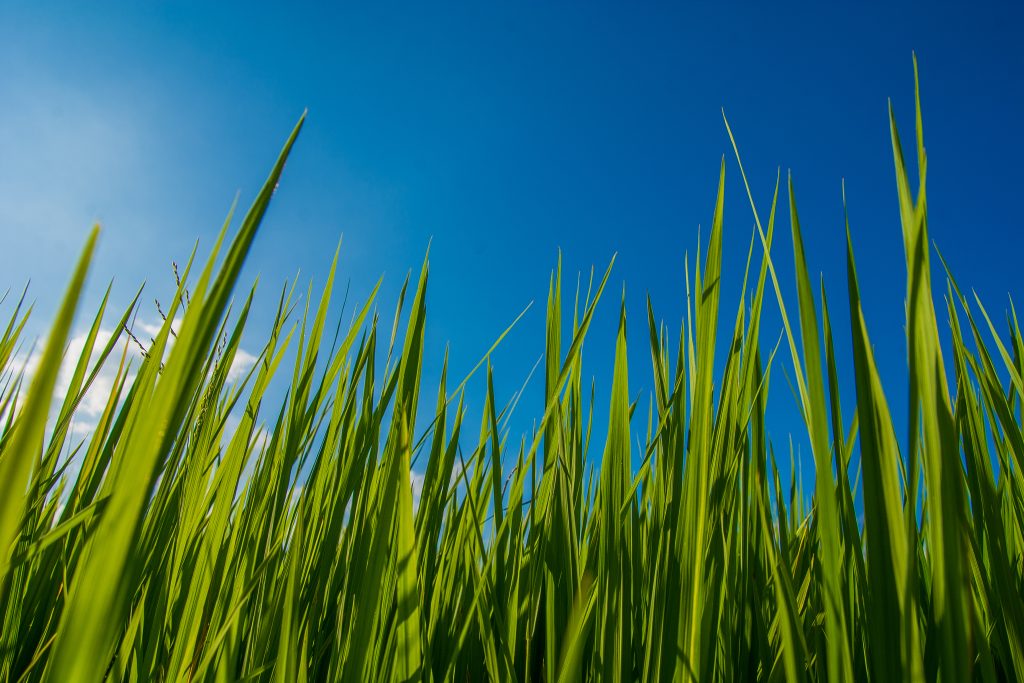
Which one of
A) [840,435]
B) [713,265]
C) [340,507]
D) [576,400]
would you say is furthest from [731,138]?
[340,507]

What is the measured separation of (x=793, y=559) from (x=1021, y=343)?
0.43 metres

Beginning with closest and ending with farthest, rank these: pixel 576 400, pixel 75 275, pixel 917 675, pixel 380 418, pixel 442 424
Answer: pixel 75 275
pixel 917 675
pixel 380 418
pixel 442 424
pixel 576 400

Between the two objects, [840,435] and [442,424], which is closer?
[840,435]

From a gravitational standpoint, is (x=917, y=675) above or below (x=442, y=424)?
below

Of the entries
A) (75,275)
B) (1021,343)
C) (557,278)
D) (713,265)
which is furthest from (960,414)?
(75,275)

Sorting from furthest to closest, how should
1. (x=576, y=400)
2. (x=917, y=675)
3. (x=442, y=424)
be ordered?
(x=576, y=400), (x=442, y=424), (x=917, y=675)

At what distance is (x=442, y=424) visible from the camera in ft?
2.70

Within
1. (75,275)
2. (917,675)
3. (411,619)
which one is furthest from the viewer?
(411,619)

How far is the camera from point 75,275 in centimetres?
23

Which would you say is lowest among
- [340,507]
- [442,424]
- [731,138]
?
[340,507]

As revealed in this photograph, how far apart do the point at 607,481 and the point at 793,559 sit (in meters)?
0.37

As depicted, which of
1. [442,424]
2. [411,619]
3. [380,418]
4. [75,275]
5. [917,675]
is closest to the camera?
[75,275]

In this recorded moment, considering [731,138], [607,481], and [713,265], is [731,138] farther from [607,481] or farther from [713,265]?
[607,481]

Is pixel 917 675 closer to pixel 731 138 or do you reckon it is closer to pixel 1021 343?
pixel 731 138
